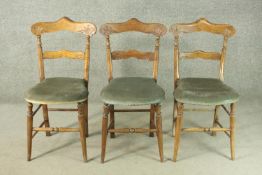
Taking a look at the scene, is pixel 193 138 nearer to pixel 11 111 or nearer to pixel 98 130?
pixel 98 130

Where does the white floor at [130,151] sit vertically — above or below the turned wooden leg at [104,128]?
below

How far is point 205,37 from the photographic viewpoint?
3.42 meters

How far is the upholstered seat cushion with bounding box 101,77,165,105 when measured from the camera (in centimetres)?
237

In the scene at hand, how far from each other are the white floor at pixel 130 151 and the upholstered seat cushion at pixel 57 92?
0.46 metres

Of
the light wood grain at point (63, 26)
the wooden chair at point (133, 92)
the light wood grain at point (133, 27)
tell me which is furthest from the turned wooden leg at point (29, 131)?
the light wood grain at point (133, 27)

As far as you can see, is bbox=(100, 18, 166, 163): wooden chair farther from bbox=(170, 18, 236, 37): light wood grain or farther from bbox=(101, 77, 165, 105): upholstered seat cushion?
bbox=(170, 18, 236, 37): light wood grain

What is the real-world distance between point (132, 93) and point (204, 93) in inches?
19.4

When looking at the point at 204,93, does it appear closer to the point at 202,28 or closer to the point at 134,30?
the point at 202,28

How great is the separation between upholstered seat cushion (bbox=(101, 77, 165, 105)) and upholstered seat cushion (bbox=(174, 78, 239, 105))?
0.48 feet

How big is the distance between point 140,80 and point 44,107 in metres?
0.79

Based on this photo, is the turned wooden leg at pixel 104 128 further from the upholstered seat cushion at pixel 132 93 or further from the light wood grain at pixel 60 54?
the light wood grain at pixel 60 54

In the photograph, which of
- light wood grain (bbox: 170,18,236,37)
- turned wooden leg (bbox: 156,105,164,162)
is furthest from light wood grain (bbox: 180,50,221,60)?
turned wooden leg (bbox: 156,105,164,162)

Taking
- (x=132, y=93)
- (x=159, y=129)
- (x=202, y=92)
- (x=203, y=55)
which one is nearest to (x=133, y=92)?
(x=132, y=93)

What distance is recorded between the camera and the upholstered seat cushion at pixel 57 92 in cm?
241
